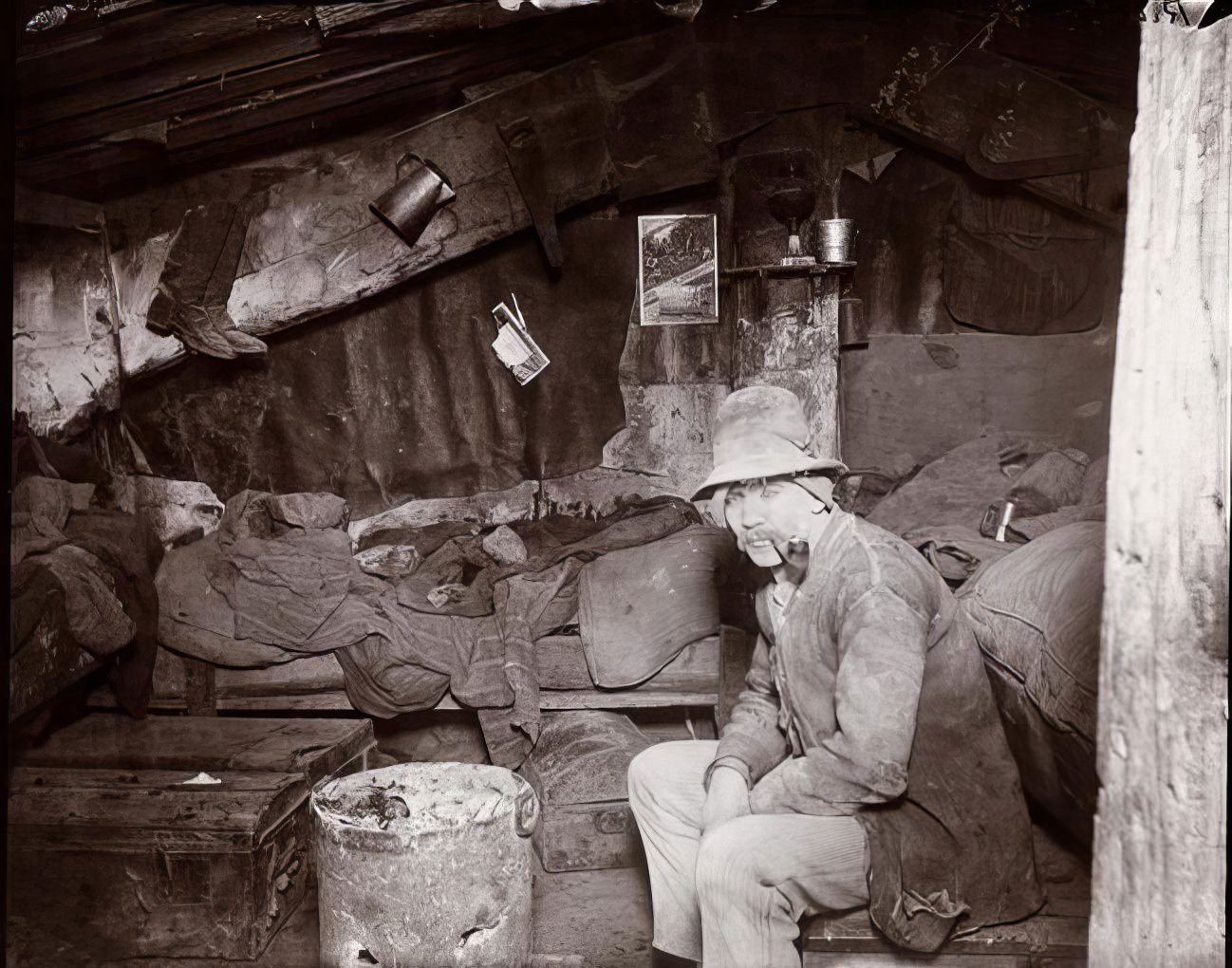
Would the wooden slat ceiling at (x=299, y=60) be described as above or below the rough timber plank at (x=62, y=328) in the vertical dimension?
above

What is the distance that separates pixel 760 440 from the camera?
213 centimetres

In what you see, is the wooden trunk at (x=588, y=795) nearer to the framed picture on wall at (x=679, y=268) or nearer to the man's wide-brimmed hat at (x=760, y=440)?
the man's wide-brimmed hat at (x=760, y=440)

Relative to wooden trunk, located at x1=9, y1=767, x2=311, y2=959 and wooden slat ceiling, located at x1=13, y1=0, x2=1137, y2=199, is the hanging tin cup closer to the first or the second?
wooden slat ceiling, located at x1=13, y1=0, x2=1137, y2=199

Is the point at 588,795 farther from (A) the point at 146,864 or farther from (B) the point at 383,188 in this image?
(B) the point at 383,188

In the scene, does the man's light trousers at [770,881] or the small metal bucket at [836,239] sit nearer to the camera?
the man's light trousers at [770,881]

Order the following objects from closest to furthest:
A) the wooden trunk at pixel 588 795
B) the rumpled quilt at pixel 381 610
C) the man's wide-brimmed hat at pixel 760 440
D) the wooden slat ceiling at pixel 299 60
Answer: the man's wide-brimmed hat at pixel 760 440, the wooden slat ceiling at pixel 299 60, the wooden trunk at pixel 588 795, the rumpled quilt at pixel 381 610

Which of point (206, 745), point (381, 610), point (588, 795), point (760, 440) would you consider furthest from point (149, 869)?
point (760, 440)

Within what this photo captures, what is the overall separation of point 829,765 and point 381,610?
1297 mm

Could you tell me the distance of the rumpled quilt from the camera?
8.53ft

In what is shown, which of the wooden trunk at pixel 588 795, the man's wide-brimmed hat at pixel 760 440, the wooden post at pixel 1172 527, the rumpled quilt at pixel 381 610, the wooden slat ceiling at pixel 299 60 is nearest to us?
the wooden post at pixel 1172 527

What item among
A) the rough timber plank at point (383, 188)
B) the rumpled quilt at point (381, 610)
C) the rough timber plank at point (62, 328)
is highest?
the rough timber plank at point (383, 188)

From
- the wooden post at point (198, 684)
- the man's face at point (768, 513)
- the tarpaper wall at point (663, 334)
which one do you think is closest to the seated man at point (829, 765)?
the man's face at point (768, 513)

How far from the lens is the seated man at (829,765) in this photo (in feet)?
6.52

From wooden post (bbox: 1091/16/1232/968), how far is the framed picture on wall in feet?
2.93
